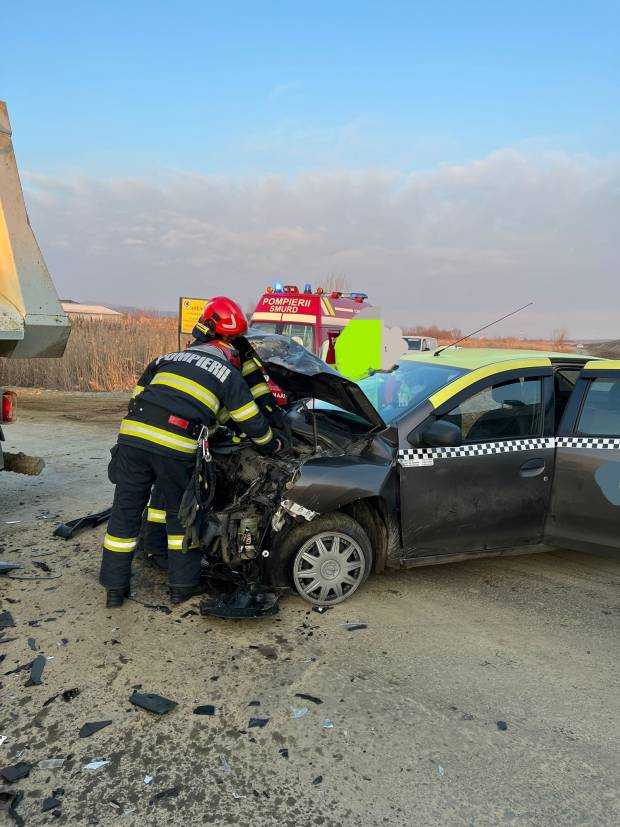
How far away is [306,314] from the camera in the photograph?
10.3 m

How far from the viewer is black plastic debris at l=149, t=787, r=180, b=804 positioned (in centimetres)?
226

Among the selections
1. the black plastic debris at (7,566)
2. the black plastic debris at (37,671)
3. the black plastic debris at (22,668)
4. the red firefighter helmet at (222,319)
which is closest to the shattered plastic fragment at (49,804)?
the black plastic debris at (37,671)

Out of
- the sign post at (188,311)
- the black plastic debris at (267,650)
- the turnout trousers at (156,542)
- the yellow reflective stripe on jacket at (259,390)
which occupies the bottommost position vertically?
the black plastic debris at (267,650)

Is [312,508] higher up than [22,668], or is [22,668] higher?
[312,508]

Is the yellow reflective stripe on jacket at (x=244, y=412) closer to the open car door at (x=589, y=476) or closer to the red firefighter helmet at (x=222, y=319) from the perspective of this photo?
the red firefighter helmet at (x=222, y=319)

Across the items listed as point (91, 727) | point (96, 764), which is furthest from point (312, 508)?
point (96, 764)

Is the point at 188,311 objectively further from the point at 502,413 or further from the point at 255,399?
the point at 502,413

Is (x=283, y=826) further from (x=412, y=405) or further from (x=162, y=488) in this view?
(x=412, y=405)

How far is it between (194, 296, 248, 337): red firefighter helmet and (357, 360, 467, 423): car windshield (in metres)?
1.21

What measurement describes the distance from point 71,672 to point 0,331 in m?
2.74

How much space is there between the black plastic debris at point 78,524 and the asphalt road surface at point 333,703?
448 millimetres

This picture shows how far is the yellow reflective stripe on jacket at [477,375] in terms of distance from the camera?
388 cm

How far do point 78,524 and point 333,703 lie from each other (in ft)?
9.89

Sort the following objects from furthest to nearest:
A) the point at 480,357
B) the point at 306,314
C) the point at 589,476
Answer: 1. the point at 306,314
2. the point at 480,357
3. the point at 589,476
